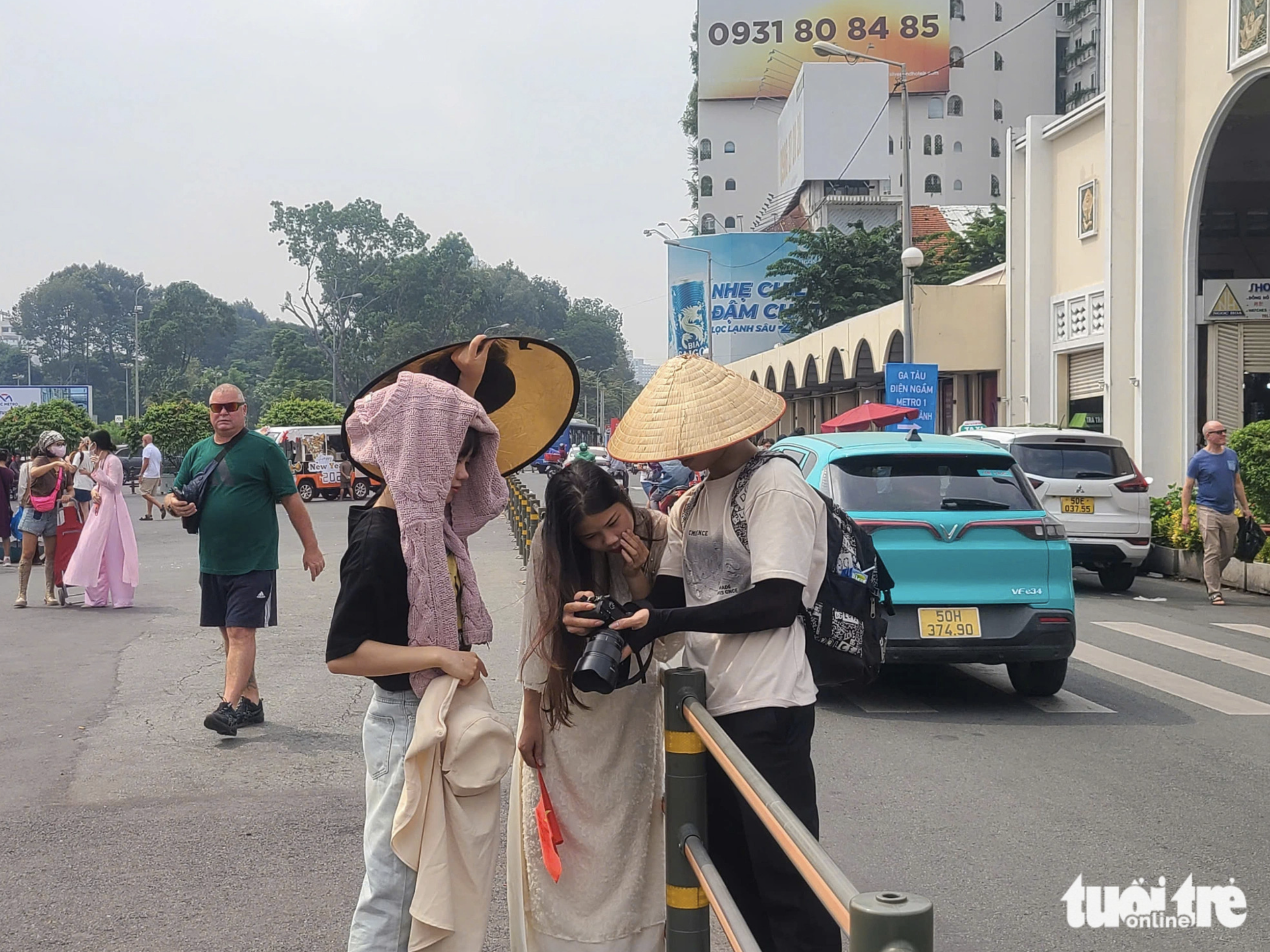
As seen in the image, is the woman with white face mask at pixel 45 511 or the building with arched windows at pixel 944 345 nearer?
the woman with white face mask at pixel 45 511

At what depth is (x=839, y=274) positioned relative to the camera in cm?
4881

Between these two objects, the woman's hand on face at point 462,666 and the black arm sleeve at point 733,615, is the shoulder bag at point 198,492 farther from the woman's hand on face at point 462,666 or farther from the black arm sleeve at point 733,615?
the black arm sleeve at point 733,615

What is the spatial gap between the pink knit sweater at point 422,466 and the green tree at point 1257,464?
1335 cm

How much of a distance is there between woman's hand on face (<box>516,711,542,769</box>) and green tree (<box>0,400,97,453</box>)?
3347cm

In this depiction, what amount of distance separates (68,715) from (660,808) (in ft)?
17.8

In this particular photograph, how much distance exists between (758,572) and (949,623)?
4831 mm

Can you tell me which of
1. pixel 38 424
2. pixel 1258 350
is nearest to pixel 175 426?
pixel 38 424

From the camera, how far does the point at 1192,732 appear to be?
7.18 meters

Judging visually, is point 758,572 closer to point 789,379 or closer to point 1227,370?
point 1227,370

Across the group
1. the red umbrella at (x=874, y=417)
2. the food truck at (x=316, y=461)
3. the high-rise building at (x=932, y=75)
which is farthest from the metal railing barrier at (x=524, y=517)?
the high-rise building at (x=932, y=75)

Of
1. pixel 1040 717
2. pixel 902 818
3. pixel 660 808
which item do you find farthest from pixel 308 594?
pixel 660 808

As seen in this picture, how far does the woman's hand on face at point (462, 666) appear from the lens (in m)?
3.07

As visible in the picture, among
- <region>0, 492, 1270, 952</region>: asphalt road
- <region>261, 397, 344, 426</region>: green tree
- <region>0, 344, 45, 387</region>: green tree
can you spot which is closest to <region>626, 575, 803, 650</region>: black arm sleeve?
<region>0, 492, 1270, 952</region>: asphalt road

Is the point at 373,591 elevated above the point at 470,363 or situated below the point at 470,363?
below
